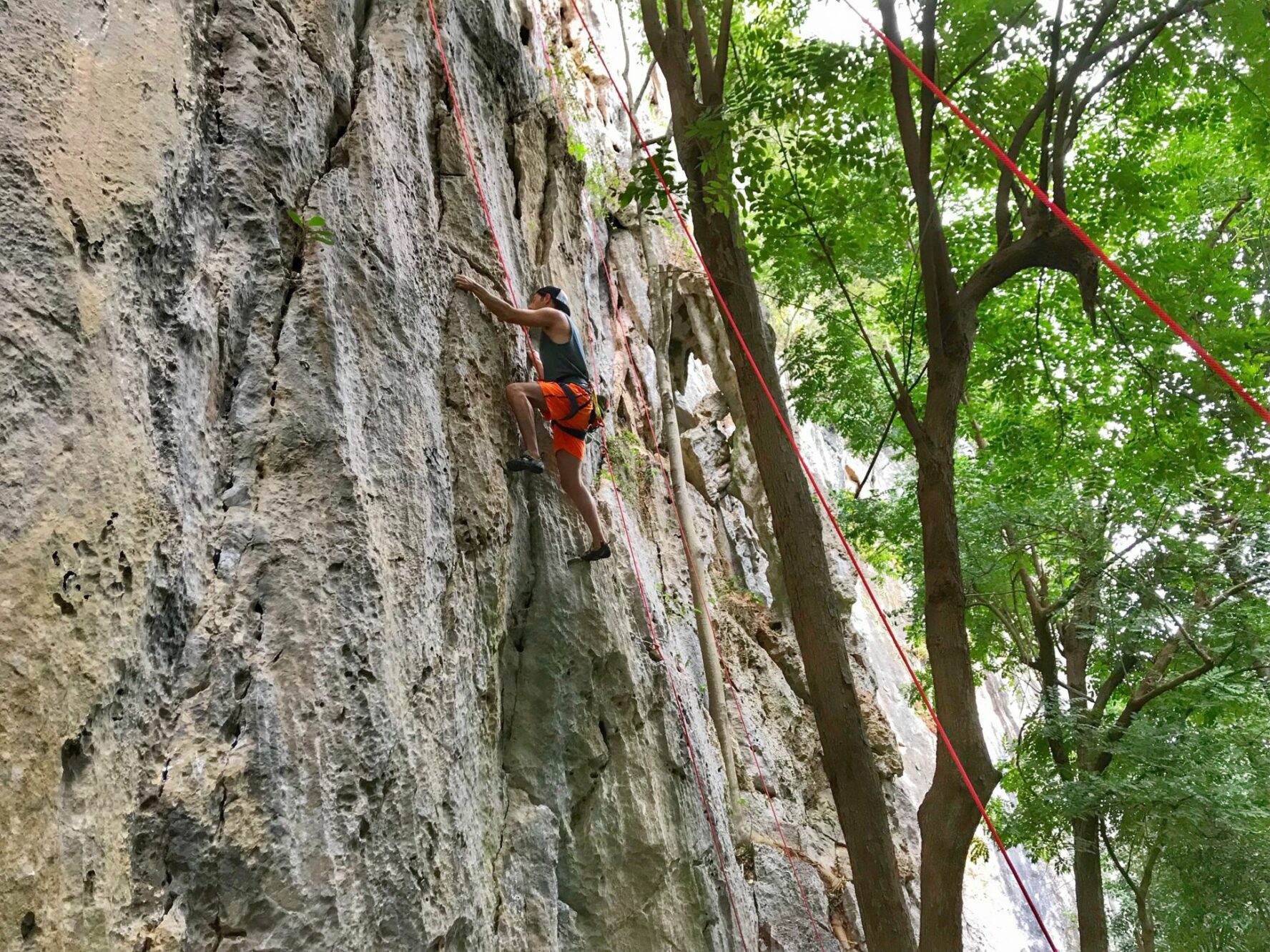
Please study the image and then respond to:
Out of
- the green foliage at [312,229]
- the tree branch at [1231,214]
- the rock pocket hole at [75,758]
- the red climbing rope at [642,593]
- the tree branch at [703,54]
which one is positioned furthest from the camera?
the tree branch at [1231,214]

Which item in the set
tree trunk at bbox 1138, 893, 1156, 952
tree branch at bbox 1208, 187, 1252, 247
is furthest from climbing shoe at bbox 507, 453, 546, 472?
tree trunk at bbox 1138, 893, 1156, 952

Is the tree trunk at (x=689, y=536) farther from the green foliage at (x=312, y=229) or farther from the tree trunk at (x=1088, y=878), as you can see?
the green foliage at (x=312, y=229)

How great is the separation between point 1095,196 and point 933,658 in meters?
4.92

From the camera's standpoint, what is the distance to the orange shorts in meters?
5.12

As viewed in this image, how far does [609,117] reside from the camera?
531 inches

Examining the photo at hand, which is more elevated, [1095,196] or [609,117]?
[609,117]

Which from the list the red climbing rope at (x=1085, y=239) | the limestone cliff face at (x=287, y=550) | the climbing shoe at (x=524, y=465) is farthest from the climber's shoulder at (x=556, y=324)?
the red climbing rope at (x=1085, y=239)

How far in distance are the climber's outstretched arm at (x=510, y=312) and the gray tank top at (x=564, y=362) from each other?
149mm

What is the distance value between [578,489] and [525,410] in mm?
567

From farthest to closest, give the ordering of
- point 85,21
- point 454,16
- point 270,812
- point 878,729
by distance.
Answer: point 878,729
point 454,16
point 85,21
point 270,812

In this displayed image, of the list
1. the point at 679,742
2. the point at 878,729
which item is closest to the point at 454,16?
the point at 679,742

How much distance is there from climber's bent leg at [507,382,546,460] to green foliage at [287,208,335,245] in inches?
51.8

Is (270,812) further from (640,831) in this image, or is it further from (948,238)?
(948,238)

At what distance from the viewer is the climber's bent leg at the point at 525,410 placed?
4.98 meters
